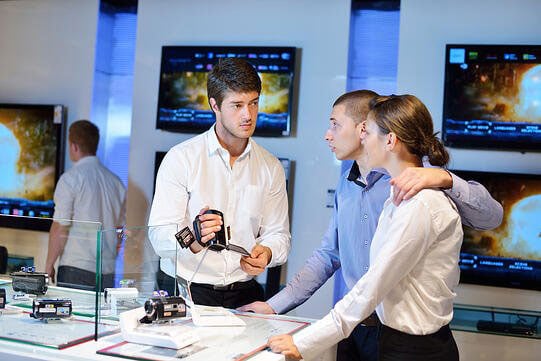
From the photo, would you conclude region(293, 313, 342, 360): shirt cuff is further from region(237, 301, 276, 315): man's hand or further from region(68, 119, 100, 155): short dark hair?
region(68, 119, 100, 155): short dark hair

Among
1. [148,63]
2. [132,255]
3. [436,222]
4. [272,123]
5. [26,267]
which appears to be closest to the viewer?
[436,222]

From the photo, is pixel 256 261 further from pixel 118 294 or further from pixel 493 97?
pixel 493 97

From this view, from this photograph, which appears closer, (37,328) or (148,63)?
(37,328)

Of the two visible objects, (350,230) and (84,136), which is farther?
(84,136)

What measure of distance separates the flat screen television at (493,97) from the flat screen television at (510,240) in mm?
238

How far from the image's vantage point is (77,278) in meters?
3.20

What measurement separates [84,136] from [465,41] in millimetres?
2753

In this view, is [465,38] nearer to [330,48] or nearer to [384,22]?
[384,22]

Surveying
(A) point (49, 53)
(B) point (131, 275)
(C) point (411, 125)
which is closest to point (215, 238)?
(B) point (131, 275)

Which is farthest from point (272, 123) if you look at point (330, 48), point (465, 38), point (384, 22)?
point (465, 38)

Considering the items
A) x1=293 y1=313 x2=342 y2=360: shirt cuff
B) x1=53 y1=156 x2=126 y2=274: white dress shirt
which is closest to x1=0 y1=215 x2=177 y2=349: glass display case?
x1=293 y1=313 x2=342 y2=360: shirt cuff

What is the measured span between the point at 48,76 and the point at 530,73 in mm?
3684

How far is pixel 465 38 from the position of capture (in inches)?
192

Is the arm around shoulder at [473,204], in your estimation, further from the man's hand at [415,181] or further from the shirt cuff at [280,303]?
the shirt cuff at [280,303]
